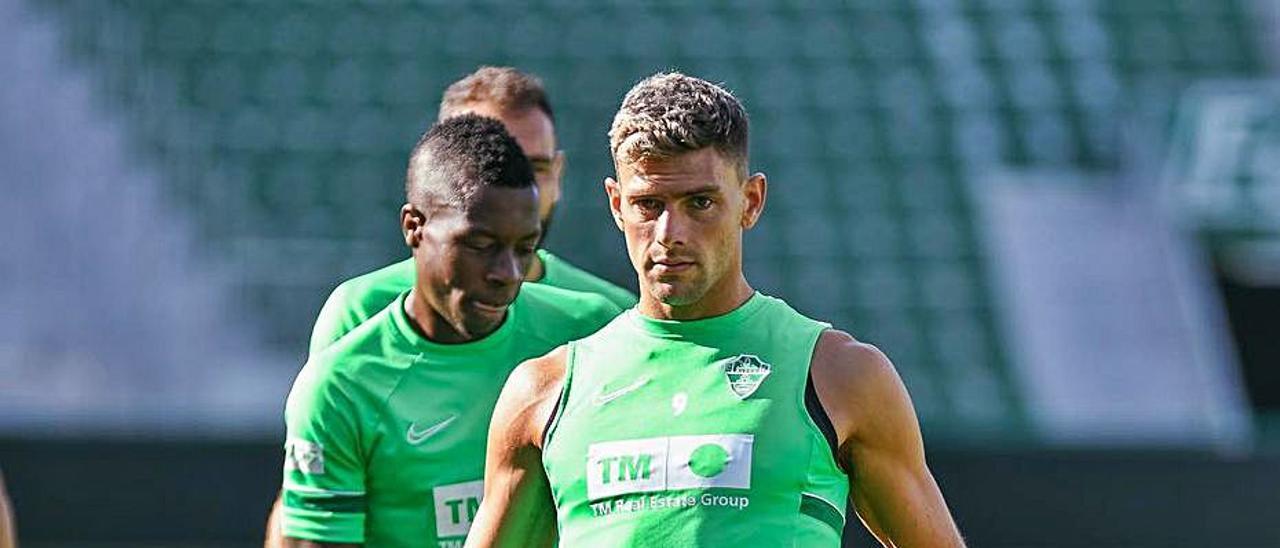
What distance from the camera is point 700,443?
326 cm

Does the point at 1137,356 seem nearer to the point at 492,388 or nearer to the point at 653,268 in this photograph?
the point at 492,388

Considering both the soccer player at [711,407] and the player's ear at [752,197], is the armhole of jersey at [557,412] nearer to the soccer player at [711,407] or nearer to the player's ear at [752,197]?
the soccer player at [711,407]

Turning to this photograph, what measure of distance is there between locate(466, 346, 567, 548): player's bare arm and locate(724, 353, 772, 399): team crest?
0.99 feet

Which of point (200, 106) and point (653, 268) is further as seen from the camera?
point (200, 106)

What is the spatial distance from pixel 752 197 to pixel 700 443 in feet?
1.41

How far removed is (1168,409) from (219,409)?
572cm

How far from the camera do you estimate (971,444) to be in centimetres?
1045

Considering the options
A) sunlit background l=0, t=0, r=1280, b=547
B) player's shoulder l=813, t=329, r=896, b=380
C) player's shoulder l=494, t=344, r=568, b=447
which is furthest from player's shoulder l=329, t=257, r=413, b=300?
sunlit background l=0, t=0, r=1280, b=547

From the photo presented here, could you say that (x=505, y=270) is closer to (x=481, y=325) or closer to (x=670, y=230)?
(x=481, y=325)

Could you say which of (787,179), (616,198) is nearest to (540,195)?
(616,198)

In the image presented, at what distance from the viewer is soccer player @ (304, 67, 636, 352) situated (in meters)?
4.76

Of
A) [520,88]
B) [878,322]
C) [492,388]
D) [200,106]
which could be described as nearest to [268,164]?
[200,106]

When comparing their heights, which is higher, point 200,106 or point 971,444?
point 200,106

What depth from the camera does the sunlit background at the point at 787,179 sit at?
489 inches
